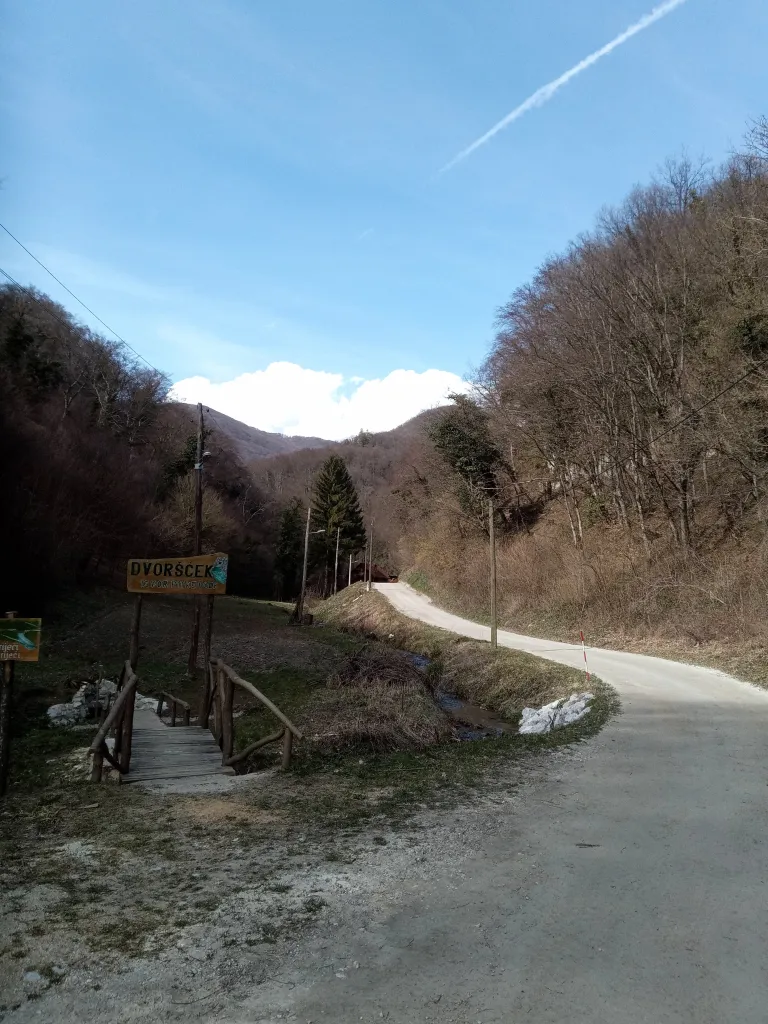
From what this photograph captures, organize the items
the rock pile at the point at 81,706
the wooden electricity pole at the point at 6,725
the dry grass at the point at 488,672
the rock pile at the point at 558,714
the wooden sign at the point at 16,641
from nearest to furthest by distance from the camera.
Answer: the wooden sign at the point at 16,641
the wooden electricity pole at the point at 6,725
the rock pile at the point at 558,714
the rock pile at the point at 81,706
the dry grass at the point at 488,672

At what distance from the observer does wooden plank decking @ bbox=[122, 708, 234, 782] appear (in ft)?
27.5

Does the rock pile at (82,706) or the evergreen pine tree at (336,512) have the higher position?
the evergreen pine tree at (336,512)

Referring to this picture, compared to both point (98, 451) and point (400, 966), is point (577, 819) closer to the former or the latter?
point (400, 966)

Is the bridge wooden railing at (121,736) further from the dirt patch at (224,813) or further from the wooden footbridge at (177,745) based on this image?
the dirt patch at (224,813)

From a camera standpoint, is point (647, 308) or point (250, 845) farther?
point (647, 308)

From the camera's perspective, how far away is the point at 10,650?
7.18 m

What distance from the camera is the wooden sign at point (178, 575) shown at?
1102 cm

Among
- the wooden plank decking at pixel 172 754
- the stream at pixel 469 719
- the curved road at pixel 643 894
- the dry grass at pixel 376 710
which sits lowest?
the stream at pixel 469 719

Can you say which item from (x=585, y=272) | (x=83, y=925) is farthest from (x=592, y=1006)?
(x=585, y=272)

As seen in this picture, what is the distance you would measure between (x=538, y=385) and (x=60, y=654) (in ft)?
73.6

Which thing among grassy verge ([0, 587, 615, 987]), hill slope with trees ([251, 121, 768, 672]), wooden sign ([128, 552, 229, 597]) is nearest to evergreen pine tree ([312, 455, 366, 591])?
hill slope with trees ([251, 121, 768, 672])

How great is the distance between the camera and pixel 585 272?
26328 millimetres

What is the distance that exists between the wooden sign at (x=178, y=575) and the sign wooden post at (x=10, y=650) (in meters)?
3.48

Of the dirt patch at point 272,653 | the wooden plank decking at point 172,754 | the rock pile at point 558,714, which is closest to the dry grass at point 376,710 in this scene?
the wooden plank decking at point 172,754
